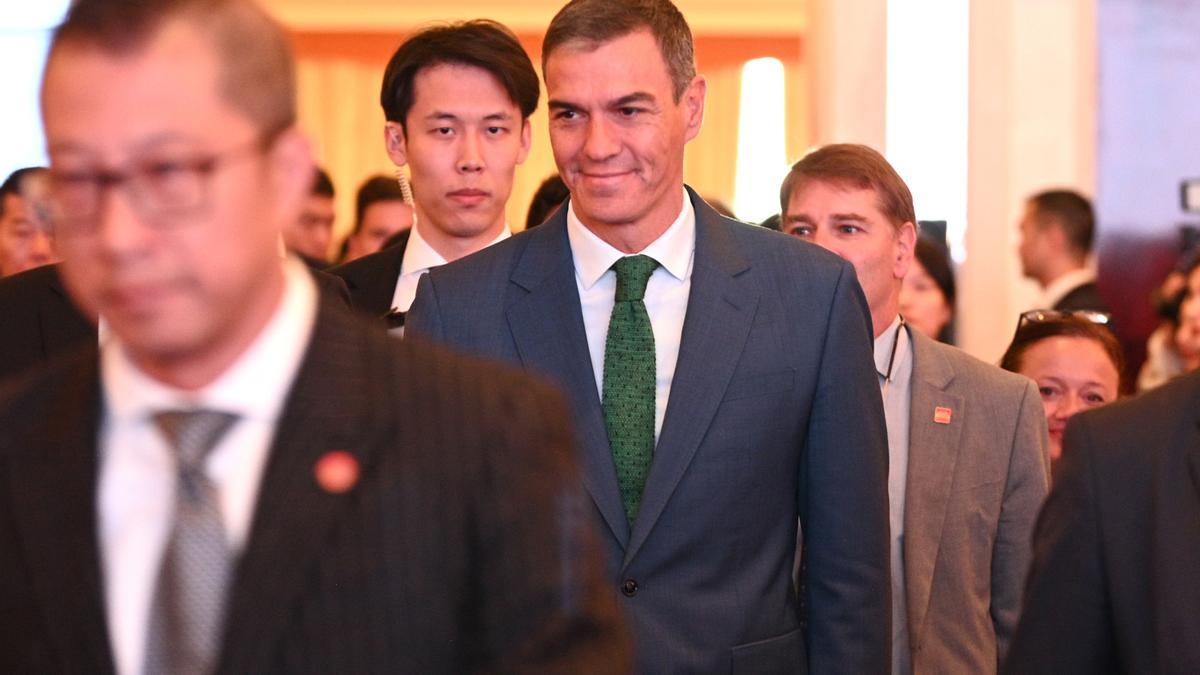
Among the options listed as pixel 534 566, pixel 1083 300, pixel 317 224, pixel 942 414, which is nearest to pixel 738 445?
pixel 942 414

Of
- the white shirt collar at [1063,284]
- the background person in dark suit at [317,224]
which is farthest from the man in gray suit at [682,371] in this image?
the white shirt collar at [1063,284]

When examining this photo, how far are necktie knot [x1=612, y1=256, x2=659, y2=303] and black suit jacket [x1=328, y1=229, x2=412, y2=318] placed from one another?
89 cm

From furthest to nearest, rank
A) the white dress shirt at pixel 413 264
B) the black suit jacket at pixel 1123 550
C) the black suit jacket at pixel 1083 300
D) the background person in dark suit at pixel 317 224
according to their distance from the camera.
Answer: the background person in dark suit at pixel 317 224, the black suit jacket at pixel 1083 300, the white dress shirt at pixel 413 264, the black suit jacket at pixel 1123 550

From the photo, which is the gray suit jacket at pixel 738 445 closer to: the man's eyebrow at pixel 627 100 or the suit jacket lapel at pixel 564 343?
the suit jacket lapel at pixel 564 343

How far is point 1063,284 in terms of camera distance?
23.3 ft

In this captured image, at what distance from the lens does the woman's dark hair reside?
4430 mm

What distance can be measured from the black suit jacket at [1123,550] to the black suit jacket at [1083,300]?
4.38 meters

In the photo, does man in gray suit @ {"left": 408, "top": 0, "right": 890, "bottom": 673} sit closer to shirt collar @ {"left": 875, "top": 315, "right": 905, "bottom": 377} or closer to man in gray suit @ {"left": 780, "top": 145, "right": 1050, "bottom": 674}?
man in gray suit @ {"left": 780, "top": 145, "right": 1050, "bottom": 674}

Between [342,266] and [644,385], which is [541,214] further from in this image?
[644,385]

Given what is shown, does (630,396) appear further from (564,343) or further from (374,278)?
(374,278)

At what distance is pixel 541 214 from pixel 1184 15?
3.58 m

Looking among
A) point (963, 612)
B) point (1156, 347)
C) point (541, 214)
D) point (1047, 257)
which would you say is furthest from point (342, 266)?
point (1047, 257)

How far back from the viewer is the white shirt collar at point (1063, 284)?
704 centimetres

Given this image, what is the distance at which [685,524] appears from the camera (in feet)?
10.0
